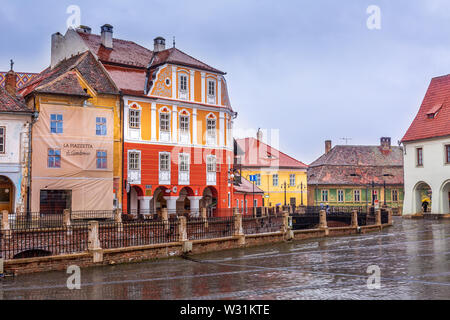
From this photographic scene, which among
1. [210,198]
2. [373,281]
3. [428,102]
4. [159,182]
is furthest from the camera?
[428,102]

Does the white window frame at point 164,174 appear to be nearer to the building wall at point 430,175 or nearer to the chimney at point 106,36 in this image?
the chimney at point 106,36

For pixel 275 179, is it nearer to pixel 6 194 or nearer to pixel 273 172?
pixel 273 172

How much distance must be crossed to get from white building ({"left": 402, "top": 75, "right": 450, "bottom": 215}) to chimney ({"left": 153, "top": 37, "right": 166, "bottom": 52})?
23.4 m

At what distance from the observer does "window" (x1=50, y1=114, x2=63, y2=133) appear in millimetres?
31772

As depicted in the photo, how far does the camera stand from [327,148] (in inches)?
3056

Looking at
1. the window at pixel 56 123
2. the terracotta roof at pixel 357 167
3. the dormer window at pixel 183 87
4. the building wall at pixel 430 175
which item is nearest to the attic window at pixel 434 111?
the building wall at pixel 430 175

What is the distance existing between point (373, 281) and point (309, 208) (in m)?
31.1

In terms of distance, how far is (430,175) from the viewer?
46.0 meters

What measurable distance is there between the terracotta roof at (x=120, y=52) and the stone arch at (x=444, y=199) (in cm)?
2625

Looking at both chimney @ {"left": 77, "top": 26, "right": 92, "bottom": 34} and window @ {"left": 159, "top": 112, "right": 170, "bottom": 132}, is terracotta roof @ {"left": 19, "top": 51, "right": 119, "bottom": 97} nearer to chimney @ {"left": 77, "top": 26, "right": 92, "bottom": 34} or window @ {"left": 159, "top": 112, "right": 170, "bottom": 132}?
chimney @ {"left": 77, "top": 26, "right": 92, "bottom": 34}

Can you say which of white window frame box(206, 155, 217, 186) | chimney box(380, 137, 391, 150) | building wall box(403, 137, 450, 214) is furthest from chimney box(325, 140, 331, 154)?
white window frame box(206, 155, 217, 186)

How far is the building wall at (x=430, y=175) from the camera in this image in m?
44.8
